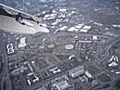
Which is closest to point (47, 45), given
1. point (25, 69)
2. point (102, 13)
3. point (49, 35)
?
point (49, 35)

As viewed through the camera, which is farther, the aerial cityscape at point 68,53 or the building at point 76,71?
the building at point 76,71

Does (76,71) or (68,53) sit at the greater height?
(68,53)

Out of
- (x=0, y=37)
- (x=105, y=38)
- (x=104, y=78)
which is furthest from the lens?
(x=0, y=37)

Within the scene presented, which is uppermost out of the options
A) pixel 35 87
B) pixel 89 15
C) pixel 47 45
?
pixel 89 15

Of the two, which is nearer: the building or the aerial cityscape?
the aerial cityscape

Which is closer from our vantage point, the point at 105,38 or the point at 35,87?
Answer: the point at 35,87

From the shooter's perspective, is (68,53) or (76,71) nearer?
(76,71)

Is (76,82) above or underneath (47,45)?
underneath

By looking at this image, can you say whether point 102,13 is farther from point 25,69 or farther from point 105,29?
point 25,69
